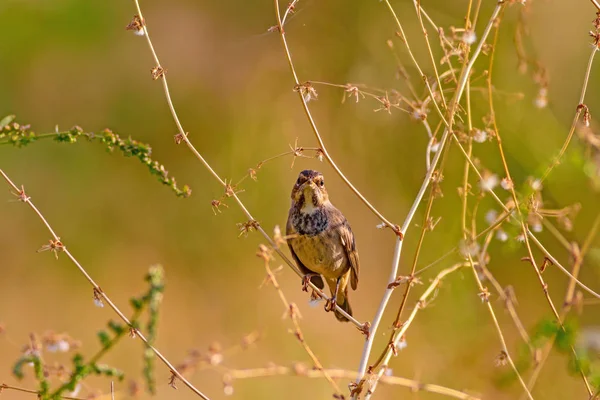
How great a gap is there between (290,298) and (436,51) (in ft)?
8.91

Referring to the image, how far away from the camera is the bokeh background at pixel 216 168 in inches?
278

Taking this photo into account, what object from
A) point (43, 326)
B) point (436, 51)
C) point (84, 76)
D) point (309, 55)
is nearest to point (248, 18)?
point (309, 55)

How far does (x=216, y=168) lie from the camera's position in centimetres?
784

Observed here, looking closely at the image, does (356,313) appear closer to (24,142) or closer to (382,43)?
(382,43)

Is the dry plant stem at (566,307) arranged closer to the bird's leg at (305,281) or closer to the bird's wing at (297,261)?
A: the bird's leg at (305,281)

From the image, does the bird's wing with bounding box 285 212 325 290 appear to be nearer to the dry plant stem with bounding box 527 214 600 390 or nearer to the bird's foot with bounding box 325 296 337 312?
the bird's foot with bounding box 325 296 337 312

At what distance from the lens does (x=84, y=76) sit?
8.81 metres

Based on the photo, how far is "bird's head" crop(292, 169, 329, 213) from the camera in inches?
171

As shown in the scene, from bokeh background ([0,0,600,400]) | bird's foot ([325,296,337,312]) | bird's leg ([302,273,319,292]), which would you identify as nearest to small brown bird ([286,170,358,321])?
bird's leg ([302,273,319,292])

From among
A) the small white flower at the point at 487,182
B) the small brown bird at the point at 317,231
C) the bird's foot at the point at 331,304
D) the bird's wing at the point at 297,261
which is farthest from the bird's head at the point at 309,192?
the small white flower at the point at 487,182

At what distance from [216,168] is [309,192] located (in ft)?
11.9

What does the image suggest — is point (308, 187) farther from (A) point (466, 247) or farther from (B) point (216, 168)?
(B) point (216, 168)

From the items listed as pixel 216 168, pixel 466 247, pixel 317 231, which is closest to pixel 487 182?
pixel 466 247

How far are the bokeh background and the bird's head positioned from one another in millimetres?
2261
